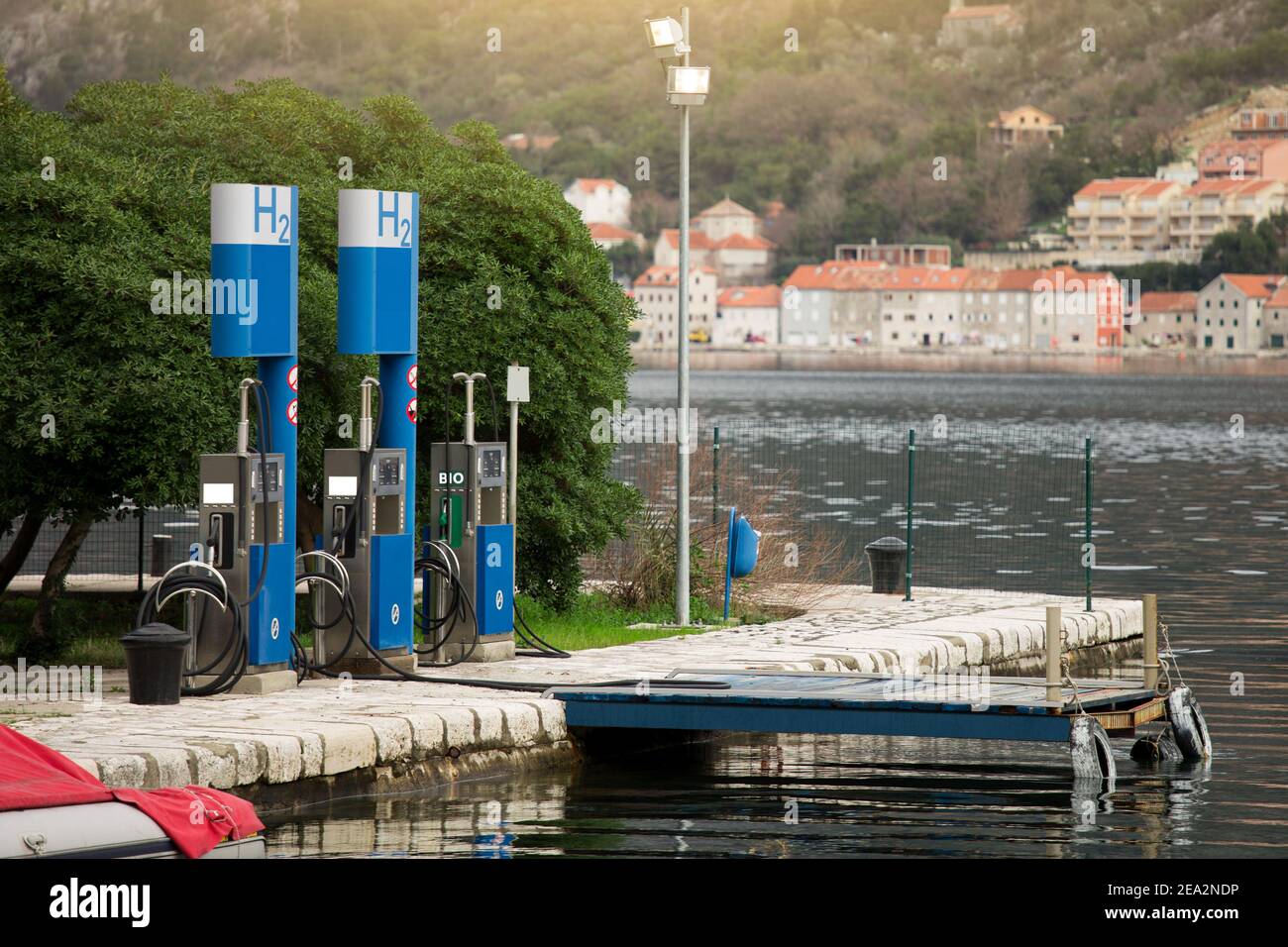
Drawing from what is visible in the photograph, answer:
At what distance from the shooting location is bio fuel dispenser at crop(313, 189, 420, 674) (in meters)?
15.6

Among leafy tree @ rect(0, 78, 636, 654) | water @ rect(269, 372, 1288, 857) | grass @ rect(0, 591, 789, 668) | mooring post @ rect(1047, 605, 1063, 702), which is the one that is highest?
leafy tree @ rect(0, 78, 636, 654)

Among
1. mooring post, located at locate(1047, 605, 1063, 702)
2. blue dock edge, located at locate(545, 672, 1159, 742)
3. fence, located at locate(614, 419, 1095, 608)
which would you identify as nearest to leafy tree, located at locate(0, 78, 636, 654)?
fence, located at locate(614, 419, 1095, 608)

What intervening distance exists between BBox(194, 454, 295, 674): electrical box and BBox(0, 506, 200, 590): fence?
792 cm

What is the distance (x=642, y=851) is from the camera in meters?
12.3

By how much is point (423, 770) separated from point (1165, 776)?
18.6ft

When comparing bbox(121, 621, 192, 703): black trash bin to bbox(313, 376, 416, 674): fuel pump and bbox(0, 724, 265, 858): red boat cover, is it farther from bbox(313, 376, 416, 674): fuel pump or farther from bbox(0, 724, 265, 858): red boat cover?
bbox(0, 724, 265, 858): red boat cover

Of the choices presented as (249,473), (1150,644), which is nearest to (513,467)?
(249,473)

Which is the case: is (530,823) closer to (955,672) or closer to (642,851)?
(642,851)

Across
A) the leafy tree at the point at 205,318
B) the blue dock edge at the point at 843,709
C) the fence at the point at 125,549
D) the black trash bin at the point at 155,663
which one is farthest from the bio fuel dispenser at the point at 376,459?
the fence at the point at 125,549

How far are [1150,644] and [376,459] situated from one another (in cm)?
617

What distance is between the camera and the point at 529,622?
20141 millimetres

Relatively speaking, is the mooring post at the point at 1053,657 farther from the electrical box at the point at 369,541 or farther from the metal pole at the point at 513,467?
the electrical box at the point at 369,541
